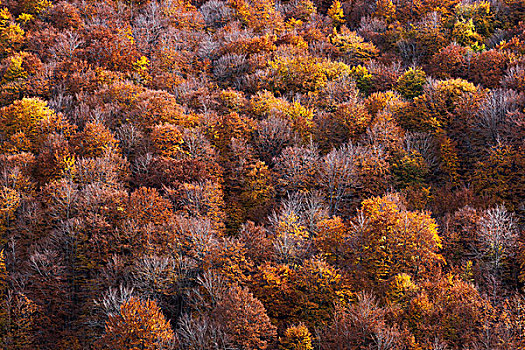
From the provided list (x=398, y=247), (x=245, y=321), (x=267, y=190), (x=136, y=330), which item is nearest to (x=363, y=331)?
(x=245, y=321)

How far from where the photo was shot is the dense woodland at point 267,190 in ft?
162

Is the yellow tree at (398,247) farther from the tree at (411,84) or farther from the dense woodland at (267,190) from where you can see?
the tree at (411,84)

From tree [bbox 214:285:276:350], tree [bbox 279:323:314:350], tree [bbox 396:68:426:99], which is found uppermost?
tree [bbox 396:68:426:99]

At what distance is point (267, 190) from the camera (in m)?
68.1

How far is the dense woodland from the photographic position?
162 ft

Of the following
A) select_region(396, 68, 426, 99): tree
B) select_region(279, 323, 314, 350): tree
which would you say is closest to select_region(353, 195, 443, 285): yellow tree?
select_region(279, 323, 314, 350): tree

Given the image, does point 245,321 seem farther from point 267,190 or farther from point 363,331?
point 267,190

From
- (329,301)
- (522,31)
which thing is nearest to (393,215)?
(329,301)

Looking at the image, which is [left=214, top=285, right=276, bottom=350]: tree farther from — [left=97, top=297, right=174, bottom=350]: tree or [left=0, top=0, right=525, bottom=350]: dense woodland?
[left=97, top=297, right=174, bottom=350]: tree

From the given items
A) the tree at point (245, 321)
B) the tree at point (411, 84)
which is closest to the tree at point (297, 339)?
the tree at point (245, 321)

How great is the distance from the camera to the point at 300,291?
5303cm

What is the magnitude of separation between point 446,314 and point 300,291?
1254 cm

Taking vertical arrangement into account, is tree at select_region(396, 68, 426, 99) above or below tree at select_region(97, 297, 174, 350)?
above

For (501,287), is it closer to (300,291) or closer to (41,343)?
(300,291)
